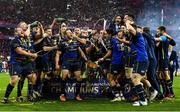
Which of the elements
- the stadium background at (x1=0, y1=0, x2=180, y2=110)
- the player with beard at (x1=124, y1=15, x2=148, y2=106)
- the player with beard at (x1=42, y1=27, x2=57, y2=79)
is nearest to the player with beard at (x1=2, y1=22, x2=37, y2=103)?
the player with beard at (x1=42, y1=27, x2=57, y2=79)

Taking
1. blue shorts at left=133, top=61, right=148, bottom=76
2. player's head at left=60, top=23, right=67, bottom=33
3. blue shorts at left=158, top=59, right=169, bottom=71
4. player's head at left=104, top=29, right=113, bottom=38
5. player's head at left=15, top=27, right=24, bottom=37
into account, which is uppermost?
player's head at left=60, top=23, right=67, bottom=33

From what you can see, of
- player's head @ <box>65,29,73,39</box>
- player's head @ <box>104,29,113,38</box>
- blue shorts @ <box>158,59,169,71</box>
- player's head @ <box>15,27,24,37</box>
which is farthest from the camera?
blue shorts @ <box>158,59,169,71</box>

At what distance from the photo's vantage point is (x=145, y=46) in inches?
462

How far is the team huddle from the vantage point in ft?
38.5

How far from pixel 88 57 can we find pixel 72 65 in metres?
0.84

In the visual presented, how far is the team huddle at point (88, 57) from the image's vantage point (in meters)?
11.7

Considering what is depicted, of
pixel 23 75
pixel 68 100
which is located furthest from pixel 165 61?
pixel 23 75

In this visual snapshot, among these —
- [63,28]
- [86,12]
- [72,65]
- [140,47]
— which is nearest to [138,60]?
[140,47]

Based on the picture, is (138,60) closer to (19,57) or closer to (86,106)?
(86,106)

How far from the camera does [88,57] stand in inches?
528

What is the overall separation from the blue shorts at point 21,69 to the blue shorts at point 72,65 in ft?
3.19

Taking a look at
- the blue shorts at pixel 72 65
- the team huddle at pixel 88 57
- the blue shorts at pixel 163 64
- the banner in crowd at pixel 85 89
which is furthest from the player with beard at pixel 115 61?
the blue shorts at pixel 163 64

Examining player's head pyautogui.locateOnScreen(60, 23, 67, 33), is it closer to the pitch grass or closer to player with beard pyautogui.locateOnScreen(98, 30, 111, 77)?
player with beard pyautogui.locateOnScreen(98, 30, 111, 77)

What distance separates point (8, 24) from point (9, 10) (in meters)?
2.60
